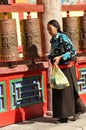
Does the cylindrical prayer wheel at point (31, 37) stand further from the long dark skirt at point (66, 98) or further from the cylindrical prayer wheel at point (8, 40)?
the long dark skirt at point (66, 98)

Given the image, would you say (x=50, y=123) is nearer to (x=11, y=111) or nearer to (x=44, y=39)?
(x=11, y=111)

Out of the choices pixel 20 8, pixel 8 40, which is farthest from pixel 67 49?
pixel 20 8

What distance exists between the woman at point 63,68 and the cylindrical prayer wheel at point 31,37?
326mm

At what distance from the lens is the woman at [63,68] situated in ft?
19.1

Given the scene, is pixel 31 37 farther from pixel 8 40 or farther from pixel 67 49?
pixel 67 49

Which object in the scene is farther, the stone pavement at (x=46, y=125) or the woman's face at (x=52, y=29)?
the woman's face at (x=52, y=29)

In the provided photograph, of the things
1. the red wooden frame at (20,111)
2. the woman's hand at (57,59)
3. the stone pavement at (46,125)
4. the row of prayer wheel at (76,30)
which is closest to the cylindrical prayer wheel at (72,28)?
the row of prayer wheel at (76,30)

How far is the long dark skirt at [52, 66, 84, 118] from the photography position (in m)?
5.94

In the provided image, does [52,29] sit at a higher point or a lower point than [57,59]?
higher

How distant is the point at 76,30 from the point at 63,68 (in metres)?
0.91

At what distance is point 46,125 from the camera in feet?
19.4

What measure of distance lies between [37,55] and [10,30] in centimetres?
52

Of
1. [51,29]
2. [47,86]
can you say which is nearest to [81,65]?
[47,86]

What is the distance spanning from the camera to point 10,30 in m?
5.96
